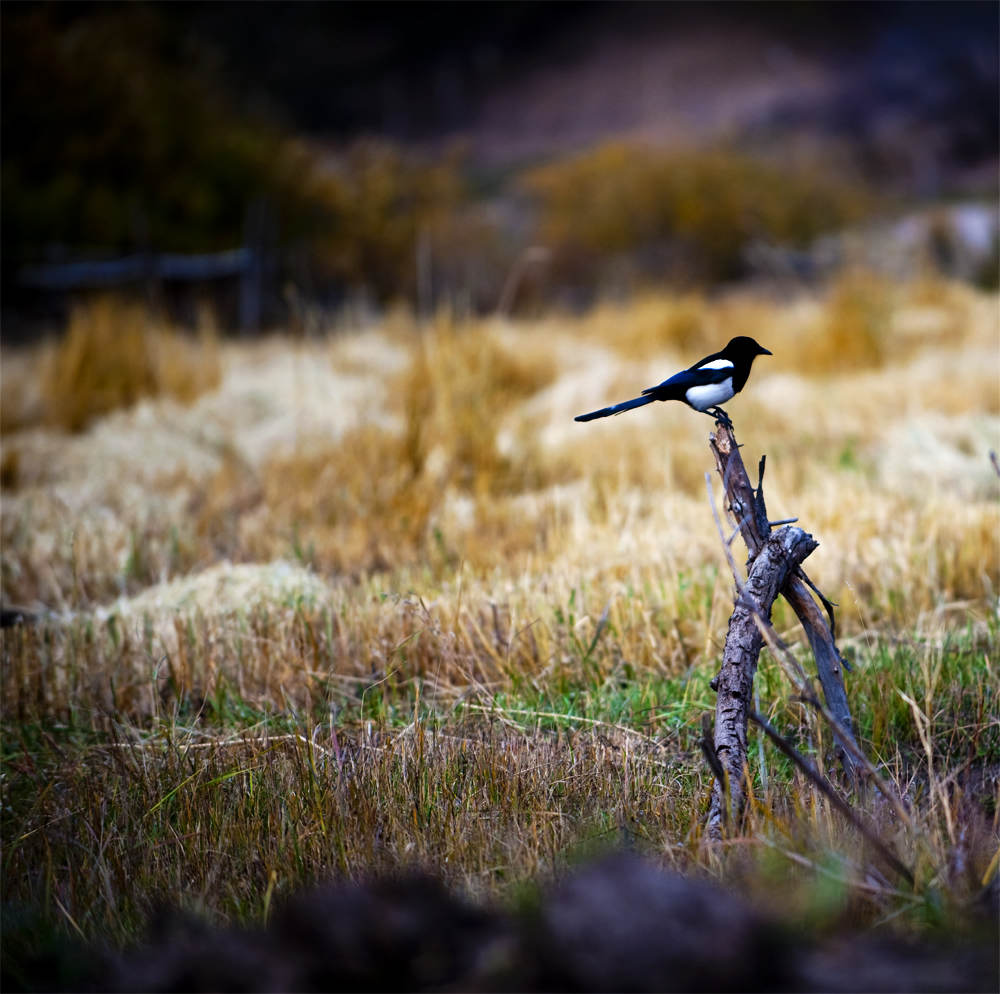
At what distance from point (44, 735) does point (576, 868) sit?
5.22ft

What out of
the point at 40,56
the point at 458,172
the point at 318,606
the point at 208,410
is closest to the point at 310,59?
the point at 458,172

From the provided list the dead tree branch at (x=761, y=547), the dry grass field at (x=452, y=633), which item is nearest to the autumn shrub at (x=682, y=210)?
the dry grass field at (x=452, y=633)

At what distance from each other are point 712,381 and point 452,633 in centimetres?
88

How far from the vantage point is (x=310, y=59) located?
79.4 feet

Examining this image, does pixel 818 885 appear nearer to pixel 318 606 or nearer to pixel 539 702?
pixel 539 702

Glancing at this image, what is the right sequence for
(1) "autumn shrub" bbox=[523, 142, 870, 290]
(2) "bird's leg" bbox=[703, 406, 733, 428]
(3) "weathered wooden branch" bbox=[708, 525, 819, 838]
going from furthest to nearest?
(1) "autumn shrub" bbox=[523, 142, 870, 290], (2) "bird's leg" bbox=[703, 406, 733, 428], (3) "weathered wooden branch" bbox=[708, 525, 819, 838]

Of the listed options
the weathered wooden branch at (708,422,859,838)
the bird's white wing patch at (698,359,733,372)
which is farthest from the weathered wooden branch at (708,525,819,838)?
the bird's white wing patch at (698,359,733,372)

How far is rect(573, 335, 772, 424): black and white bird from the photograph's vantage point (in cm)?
173

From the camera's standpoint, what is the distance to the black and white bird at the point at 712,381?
1.73 meters

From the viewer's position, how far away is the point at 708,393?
175cm

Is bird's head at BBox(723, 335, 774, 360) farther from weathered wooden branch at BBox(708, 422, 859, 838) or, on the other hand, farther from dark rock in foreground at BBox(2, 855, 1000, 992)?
dark rock in foreground at BBox(2, 855, 1000, 992)

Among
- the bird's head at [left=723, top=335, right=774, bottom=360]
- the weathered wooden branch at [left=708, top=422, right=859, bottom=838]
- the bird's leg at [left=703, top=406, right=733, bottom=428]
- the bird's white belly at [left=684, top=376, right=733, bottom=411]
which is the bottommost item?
the weathered wooden branch at [left=708, top=422, right=859, bottom=838]

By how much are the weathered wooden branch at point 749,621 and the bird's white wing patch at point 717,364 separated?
116 mm

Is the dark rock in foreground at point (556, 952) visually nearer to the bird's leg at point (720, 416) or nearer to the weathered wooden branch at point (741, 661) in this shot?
the weathered wooden branch at point (741, 661)
